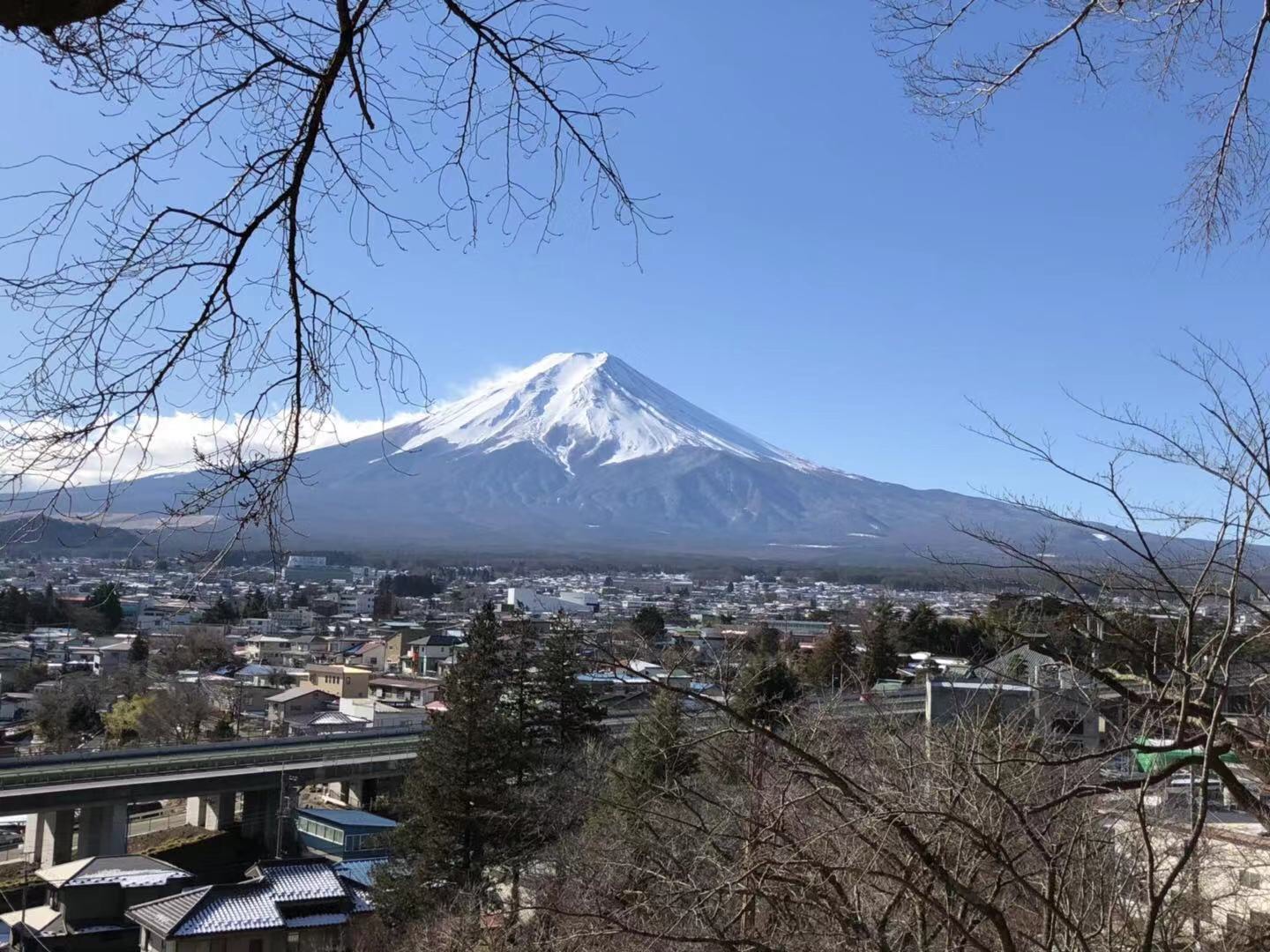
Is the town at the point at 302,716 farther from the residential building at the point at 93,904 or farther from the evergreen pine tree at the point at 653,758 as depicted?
the evergreen pine tree at the point at 653,758

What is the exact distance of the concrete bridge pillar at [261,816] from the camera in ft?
63.5

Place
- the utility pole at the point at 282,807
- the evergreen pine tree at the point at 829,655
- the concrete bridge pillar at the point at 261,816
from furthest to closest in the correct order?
the evergreen pine tree at the point at 829,655 → the concrete bridge pillar at the point at 261,816 → the utility pole at the point at 282,807

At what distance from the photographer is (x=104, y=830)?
1756 centimetres

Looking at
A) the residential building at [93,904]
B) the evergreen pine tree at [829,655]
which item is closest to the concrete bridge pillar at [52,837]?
the residential building at [93,904]

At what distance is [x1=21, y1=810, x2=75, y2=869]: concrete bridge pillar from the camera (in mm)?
18297

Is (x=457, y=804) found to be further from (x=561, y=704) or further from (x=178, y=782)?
(x=178, y=782)

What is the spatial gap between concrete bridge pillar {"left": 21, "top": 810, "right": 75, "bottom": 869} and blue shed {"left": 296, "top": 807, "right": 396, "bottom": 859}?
12.2 ft

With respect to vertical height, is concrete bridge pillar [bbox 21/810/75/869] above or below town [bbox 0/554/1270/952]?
below

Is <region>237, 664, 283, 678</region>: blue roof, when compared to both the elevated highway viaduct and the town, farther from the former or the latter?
the elevated highway viaduct

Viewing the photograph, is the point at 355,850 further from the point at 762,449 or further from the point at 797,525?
the point at 762,449

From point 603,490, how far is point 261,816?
100118mm

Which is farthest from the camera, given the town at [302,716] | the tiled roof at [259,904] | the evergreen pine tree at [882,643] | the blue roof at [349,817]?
the evergreen pine tree at [882,643]

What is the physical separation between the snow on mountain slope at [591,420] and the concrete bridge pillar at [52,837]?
95503 mm

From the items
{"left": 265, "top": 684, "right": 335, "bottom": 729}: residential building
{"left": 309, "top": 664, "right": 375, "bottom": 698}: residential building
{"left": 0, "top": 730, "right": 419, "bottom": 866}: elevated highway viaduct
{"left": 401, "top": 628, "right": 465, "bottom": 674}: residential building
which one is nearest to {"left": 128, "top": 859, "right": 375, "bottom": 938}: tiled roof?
{"left": 0, "top": 730, "right": 419, "bottom": 866}: elevated highway viaduct
